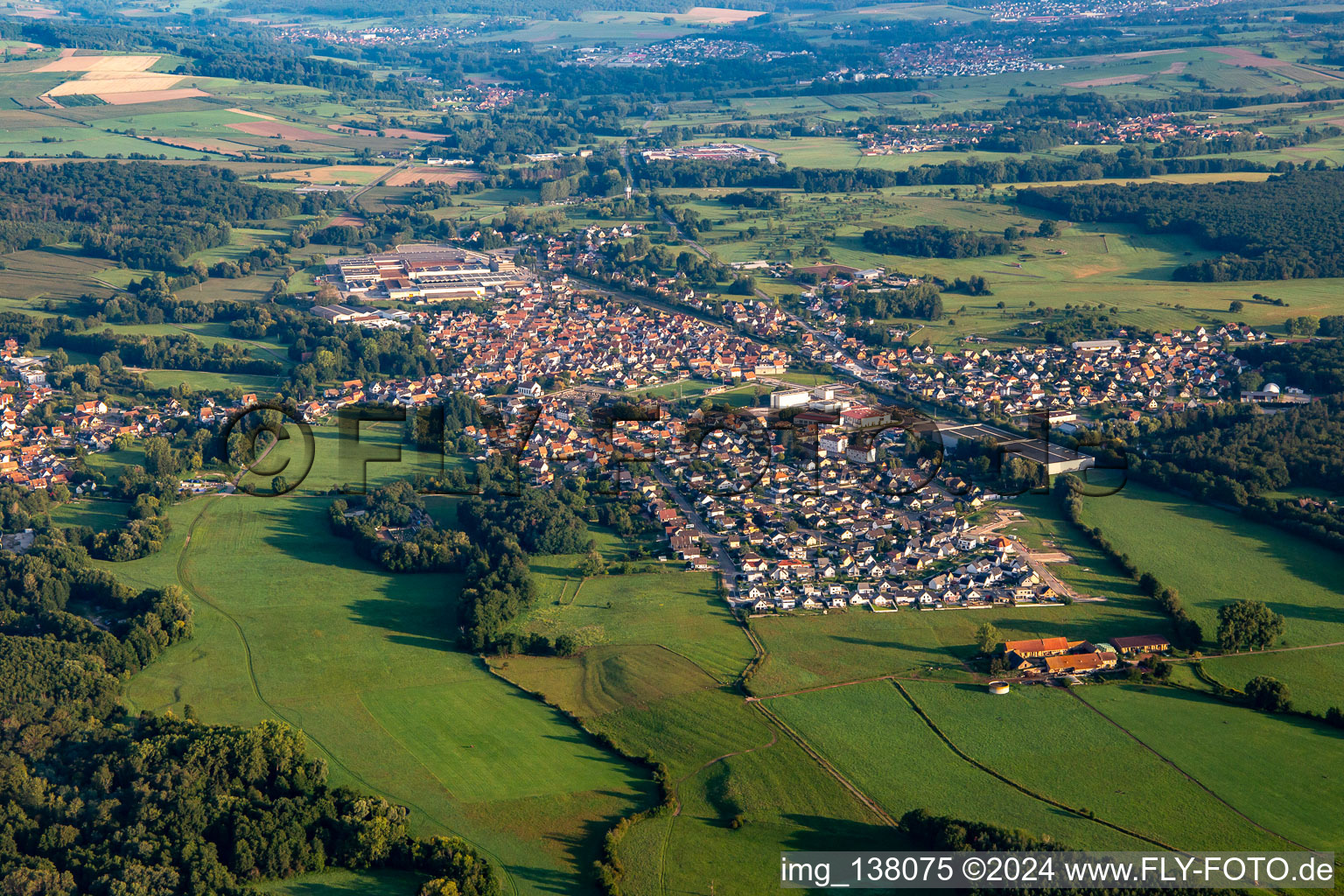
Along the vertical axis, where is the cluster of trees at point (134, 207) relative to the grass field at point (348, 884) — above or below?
above

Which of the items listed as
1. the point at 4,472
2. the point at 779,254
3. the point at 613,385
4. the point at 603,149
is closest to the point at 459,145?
the point at 603,149

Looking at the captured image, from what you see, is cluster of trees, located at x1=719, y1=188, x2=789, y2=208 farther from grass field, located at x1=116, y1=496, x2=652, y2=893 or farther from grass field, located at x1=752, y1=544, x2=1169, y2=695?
grass field, located at x1=752, y1=544, x2=1169, y2=695

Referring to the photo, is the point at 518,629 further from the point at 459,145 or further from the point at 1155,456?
the point at 459,145

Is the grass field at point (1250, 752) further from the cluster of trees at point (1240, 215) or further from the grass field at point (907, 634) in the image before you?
the cluster of trees at point (1240, 215)

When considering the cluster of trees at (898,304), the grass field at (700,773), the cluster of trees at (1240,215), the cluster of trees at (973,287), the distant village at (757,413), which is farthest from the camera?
the cluster of trees at (1240,215)

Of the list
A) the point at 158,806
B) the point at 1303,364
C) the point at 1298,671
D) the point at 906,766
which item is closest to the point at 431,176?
the point at 1303,364

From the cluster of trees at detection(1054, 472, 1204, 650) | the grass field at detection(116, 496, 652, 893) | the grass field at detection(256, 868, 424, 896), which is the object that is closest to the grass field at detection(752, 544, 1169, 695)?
the cluster of trees at detection(1054, 472, 1204, 650)

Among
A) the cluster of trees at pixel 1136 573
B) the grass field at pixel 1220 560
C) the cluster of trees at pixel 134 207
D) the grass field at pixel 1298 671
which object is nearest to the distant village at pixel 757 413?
the cluster of trees at pixel 1136 573
